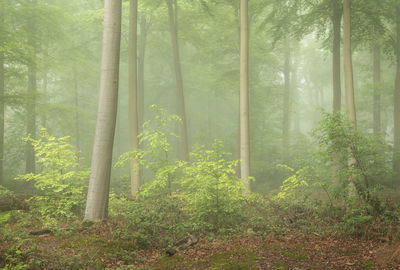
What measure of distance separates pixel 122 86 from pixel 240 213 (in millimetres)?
24883

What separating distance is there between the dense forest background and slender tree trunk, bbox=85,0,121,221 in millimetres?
678

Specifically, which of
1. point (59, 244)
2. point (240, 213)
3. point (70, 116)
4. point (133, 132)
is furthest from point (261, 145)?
point (59, 244)

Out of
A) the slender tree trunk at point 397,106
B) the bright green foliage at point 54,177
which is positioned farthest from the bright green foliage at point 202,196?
the slender tree trunk at point 397,106

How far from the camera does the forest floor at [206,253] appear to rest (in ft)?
16.7

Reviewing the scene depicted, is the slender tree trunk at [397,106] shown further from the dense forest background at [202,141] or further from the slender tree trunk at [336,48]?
the slender tree trunk at [336,48]

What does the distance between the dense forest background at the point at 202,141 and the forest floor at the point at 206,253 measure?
304mm

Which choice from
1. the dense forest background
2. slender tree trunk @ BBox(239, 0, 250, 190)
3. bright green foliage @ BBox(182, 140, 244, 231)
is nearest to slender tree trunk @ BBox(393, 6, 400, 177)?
the dense forest background

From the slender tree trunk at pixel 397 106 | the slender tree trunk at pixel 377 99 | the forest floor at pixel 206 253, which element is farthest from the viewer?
the slender tree trunk at pixel 377 99

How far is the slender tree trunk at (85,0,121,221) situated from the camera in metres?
7.89

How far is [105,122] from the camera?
7.95 meters

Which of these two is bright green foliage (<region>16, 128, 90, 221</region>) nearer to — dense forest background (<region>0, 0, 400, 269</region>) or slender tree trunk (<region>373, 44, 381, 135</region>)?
dense forest background (<region>0, 0, 400, 269</region>)

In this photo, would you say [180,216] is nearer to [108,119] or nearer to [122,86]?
[108,119]

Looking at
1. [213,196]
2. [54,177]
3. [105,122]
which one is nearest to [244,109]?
[213,196]

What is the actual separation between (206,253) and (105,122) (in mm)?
4423
